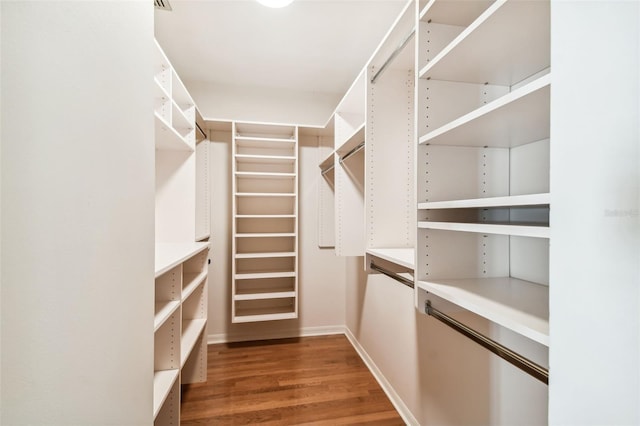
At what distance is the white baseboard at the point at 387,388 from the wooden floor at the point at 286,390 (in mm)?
41

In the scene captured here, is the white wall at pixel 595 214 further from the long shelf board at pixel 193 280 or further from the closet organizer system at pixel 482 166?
the long shelf board at pixel 193 280

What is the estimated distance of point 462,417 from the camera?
1405mm

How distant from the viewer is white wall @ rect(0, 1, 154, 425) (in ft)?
1.32

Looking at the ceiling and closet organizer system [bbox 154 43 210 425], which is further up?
the ceiling

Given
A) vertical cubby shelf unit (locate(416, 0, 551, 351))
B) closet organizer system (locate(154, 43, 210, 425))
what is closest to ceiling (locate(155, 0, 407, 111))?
closet organizer system (locate(154, 43, 210, 425))

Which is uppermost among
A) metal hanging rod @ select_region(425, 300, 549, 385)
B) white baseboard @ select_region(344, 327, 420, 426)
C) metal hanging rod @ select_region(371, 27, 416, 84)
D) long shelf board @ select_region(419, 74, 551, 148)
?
metal hanging rod @ select_region(371, 27, 416, 84)

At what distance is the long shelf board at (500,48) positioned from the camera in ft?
2.37

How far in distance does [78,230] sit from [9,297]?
0.56ft

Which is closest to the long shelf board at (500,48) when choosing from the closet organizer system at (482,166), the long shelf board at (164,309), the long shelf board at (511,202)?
the closet organizer system at (482,166)

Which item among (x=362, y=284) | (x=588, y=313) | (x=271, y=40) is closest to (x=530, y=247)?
(x=588, y=313)

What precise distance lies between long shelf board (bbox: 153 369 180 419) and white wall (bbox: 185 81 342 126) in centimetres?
238

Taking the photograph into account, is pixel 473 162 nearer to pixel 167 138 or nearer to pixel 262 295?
pixel 167 138

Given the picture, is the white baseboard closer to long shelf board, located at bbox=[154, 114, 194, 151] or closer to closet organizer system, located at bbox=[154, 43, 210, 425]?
closet organizer system, located at bbox=[154, 43, 210, 425]

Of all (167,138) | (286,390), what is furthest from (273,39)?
(286,390)
